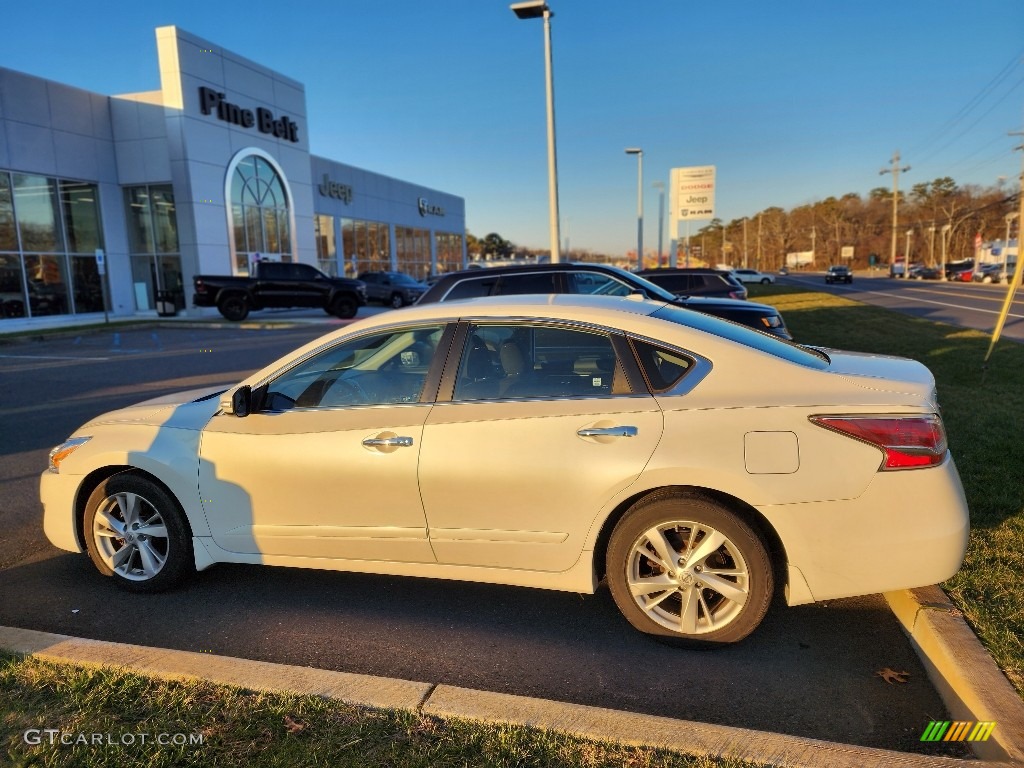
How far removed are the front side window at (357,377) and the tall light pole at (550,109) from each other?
1325 cm

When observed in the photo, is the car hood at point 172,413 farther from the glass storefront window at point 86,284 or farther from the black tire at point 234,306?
the glass storefront window at point 86,284

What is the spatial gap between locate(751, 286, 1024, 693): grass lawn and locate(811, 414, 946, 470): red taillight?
35 cm

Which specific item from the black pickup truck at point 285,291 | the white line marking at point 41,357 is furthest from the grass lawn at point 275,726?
the black pickup truck at point 285,291

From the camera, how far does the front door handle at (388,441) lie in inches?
130

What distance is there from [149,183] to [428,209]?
94.0ft

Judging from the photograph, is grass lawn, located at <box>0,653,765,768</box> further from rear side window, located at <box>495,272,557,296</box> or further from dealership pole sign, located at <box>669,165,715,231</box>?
dealership pole sign, located at <box>669,165,715,231</box>

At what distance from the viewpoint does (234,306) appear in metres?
24.9

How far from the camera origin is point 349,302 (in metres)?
25.6

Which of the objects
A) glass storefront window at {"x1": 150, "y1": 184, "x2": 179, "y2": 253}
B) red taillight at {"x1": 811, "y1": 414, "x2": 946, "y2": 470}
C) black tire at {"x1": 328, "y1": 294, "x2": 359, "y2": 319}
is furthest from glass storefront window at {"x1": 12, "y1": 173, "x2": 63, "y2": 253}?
Answer: red taillight at {"x1": 811, "y1": 414, "x2": 946, "y2": 470}

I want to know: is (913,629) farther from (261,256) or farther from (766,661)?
(261,256)

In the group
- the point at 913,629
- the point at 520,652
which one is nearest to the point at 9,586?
the point at 520,652

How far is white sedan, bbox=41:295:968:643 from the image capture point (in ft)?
9.48

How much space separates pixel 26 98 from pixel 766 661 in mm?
29720

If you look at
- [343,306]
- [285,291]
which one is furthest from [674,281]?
[285,291]
